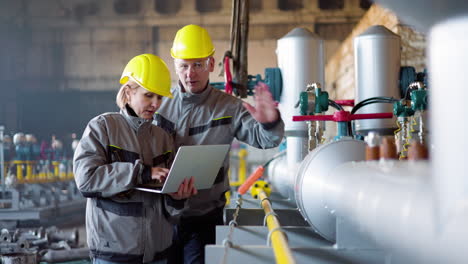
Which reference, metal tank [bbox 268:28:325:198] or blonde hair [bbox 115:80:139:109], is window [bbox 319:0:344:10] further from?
blonde hair [bbox 115:80:139:109]

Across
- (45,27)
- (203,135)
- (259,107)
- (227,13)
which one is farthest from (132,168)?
(45,27)

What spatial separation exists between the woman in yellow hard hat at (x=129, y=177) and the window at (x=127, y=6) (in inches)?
350

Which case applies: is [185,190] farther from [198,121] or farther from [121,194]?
[198,121]

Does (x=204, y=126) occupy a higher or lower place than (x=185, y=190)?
higher

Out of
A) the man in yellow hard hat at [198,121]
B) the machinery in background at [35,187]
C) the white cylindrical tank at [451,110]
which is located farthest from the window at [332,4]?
the white cylindrical tank at [451,110]

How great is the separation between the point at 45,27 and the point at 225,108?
8973mm

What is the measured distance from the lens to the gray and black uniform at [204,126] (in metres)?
2.23

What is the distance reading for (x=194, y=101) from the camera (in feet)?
7.44

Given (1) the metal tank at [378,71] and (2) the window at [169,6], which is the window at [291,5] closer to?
(2) the window at [169,6]

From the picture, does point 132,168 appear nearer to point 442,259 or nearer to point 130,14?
point 442,259

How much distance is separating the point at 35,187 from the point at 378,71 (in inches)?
235

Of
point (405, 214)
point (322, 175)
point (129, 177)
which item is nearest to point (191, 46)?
point (129, 177)

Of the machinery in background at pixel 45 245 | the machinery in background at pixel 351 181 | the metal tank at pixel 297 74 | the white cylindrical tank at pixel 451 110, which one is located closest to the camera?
the white cylindrical tank at pixel 451 110

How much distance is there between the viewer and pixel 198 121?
2248 mm
